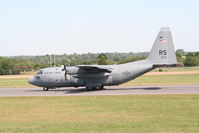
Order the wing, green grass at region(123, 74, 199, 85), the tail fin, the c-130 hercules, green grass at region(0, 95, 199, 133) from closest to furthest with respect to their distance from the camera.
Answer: green grass at region(0, 95, 199, 133), the tail fin, the c-130 hercules, the wing, green grass at region(123, 74, 199, 85)

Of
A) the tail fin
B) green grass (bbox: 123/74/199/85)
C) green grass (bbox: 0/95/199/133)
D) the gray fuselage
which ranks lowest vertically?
green grass (bbox: 123/74/199/85)

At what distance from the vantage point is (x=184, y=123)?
17.0 metres

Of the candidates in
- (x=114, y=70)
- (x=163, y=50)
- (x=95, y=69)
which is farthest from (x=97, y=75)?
(x=163, y=50)

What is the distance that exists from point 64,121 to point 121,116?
3.39 m

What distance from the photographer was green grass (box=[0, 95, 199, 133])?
15990 millimetres

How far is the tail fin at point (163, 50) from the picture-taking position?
37.3 m

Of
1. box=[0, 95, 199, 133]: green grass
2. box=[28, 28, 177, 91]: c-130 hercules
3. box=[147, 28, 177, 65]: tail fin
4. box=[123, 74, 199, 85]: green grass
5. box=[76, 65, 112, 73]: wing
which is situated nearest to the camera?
box=[0, 95, 199, 133]: green grass

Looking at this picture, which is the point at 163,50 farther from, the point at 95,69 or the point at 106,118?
the point at 106,118

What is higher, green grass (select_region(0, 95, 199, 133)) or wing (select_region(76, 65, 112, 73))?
wing (select_region(76, 65, 112, 73))

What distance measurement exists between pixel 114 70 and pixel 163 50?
19.4 ft

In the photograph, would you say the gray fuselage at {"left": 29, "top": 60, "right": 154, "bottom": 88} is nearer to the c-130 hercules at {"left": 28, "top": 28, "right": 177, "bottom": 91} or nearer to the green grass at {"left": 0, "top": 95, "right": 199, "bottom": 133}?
the c-130 hercules at {"left": 28, "top": 28, "right": 177, "bottom": 91}

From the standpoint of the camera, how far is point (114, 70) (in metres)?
39.1

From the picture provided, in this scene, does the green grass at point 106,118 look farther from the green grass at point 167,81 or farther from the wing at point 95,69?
the green grass at point 167,81

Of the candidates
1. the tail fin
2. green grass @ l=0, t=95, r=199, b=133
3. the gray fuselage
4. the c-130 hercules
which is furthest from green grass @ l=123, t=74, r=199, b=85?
green grass @ l=0, t=95, r=199, b=133
